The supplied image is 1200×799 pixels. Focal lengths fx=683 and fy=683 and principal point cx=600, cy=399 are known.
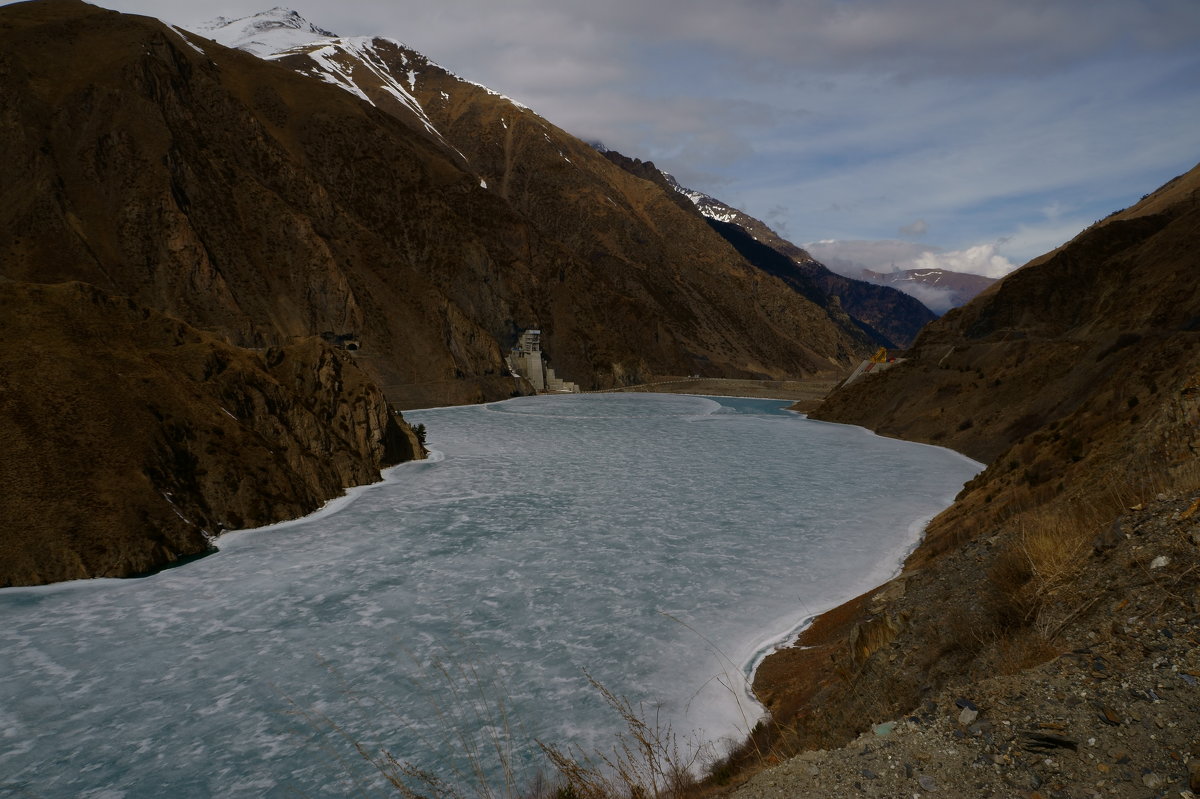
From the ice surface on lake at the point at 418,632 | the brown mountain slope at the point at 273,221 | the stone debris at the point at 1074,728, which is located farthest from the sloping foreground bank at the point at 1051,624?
the brown mountain slope at the point at 273,221

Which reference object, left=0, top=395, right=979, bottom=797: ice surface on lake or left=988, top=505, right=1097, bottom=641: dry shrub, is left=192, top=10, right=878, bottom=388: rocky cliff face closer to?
left=0, top=395, right=979, bottom=797: ice surface on lake

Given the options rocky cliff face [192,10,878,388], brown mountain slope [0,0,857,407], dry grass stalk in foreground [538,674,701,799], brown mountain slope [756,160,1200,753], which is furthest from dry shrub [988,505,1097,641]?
rocky cliff face [192,10,878,388]

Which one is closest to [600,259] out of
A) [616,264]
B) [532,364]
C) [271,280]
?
[616,264]

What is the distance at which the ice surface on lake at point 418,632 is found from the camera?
816 cm

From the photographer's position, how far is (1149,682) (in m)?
3.86

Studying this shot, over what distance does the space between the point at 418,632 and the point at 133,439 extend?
10.3 m

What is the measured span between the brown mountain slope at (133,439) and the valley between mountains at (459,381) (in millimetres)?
76

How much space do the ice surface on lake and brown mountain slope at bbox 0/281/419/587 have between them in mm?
940

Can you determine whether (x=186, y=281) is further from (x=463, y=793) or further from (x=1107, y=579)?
(x=1107, y=579)

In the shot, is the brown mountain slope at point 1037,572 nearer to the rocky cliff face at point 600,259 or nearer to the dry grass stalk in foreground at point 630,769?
the dry grass stalk in foreground at point 630,769

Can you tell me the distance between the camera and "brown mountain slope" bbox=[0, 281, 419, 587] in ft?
47.7

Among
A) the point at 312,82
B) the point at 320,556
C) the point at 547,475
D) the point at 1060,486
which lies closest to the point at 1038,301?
the point at 547,475

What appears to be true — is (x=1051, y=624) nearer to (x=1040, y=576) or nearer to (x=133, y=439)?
(x=1040, y=576)

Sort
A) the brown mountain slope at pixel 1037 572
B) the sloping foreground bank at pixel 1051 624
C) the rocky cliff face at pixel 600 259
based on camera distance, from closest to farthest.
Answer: the sloping foreground bank at pixel 1051 624, the brown mountain slope at pixel 1037 572, the rocky cliff face at pixel 600 259
